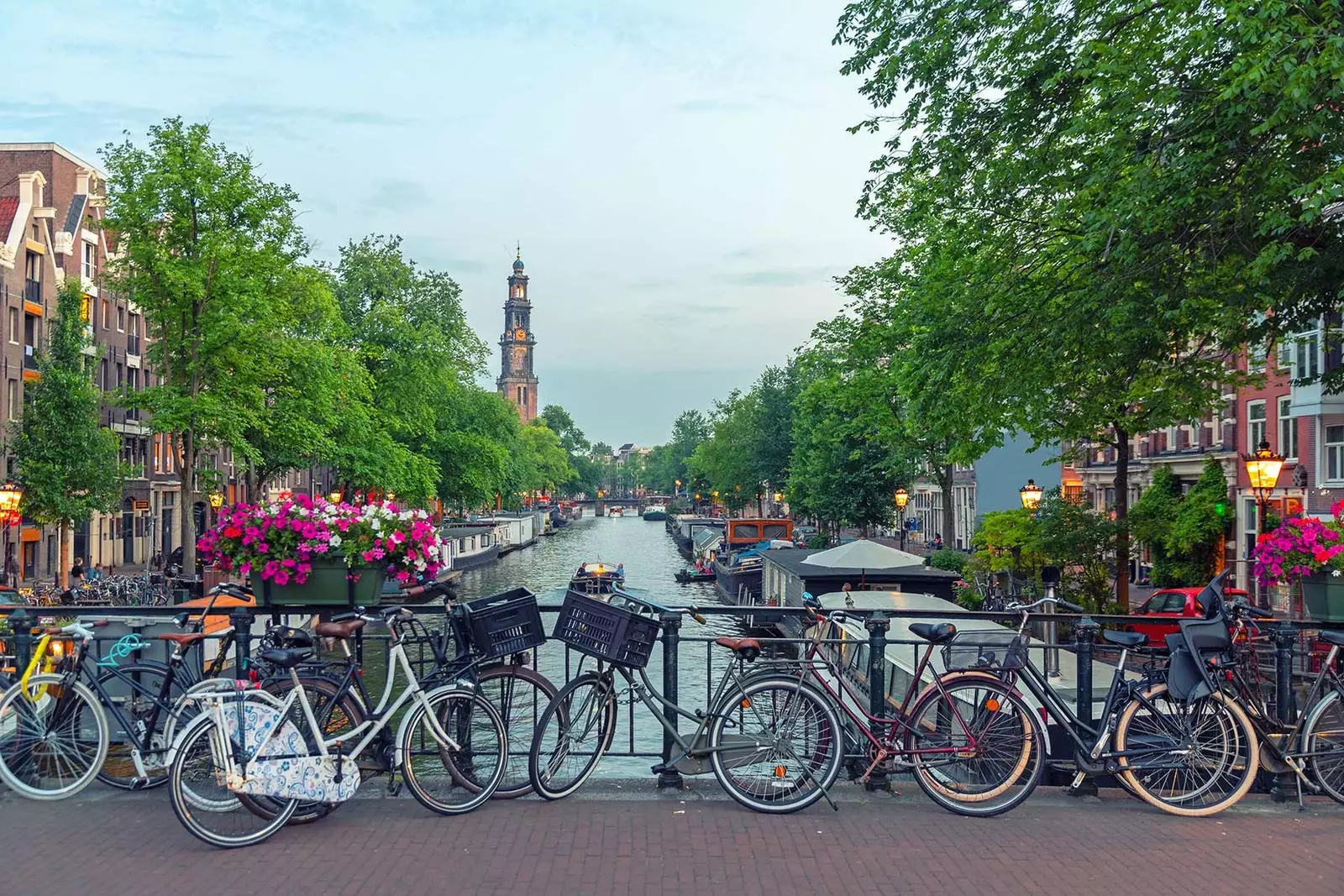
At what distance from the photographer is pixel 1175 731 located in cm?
753

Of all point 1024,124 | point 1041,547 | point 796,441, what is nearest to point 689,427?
point 796,441

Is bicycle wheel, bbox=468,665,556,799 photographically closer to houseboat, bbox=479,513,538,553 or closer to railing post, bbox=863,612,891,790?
railing post, bbox=863,612,891,790

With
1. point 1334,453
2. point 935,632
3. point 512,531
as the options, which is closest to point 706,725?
point 935,632

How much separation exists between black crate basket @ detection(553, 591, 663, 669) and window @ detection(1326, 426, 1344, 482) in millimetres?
30694

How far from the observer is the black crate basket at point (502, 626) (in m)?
7.38

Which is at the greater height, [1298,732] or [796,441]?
[796,441]

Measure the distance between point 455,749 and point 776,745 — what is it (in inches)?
76.8

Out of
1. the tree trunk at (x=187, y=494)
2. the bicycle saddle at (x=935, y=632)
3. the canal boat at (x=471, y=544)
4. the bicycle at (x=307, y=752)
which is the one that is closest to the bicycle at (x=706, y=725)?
the bicycle at (x=307, y=752)

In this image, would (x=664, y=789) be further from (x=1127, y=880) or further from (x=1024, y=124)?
(x=1024, y=124)

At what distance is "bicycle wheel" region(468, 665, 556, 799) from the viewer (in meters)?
7.55

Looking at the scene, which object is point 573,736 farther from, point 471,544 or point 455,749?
point 471,544

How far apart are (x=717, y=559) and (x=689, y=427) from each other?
117 meters

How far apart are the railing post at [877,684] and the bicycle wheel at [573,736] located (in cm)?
170

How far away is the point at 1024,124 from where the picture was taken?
641 inches
